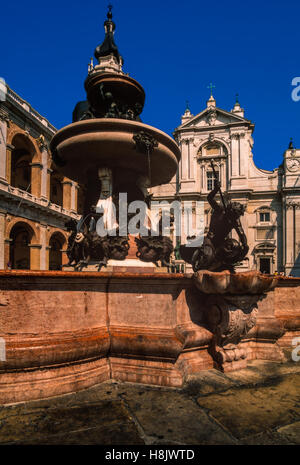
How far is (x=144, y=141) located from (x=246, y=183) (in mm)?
31721

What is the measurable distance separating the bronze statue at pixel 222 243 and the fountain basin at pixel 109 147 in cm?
202

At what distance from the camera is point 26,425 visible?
2355mm

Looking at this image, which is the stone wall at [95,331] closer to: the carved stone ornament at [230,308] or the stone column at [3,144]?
the carved stone ornament at [230,308]

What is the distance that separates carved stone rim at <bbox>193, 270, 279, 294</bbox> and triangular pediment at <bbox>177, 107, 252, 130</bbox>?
1449 inches

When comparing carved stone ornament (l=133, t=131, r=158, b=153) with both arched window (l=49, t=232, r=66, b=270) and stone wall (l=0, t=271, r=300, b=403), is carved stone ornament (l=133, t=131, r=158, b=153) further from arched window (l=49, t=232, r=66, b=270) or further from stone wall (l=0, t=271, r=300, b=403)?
arched window (l=49, t=232, r=66, b=270)

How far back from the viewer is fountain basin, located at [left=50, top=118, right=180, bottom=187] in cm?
554

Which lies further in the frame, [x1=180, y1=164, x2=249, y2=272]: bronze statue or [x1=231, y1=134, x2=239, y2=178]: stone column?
[x1=231, y1=134, x2=239, y2=178]: stone column

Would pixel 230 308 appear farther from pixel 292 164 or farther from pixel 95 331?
pixel 292 164

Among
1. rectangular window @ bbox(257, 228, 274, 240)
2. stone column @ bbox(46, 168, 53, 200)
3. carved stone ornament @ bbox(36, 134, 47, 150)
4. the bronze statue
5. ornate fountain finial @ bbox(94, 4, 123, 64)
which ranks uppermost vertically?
ornate fountain finial @ bbox(94, 4, 123, 64)

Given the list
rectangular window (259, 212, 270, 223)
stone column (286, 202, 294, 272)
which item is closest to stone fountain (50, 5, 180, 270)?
stone column (286, 202, 294, 272)

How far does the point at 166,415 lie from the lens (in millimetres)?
2498

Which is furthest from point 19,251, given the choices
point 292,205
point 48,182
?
point 292,205

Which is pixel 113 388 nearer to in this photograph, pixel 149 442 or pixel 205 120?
pixel 149 442
